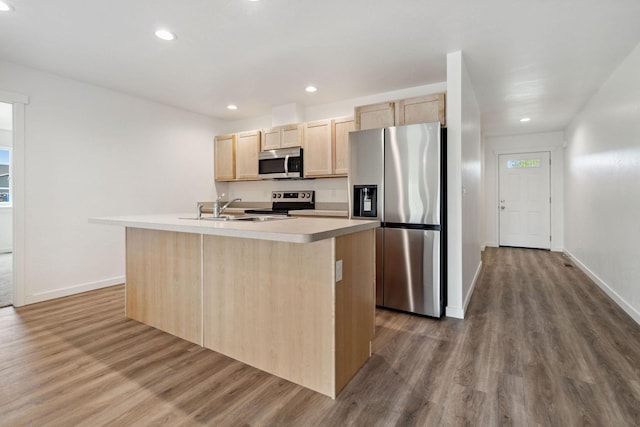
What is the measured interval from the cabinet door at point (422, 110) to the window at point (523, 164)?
4.69 metres

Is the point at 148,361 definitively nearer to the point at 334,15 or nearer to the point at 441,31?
the point at 334,15

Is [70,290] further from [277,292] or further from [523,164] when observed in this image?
[523,164]

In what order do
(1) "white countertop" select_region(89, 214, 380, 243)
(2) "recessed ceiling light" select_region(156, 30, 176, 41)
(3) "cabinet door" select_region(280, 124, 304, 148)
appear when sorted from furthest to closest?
(3) "cabinet door" select_region(280, 124, 304, 148) → (2) "recessed ceiling light" select_region(156, 30, 176, 41) → (1) "white countertop" select_region(89, 214, 380, 243)

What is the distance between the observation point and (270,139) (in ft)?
15.7

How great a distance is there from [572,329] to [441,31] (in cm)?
270

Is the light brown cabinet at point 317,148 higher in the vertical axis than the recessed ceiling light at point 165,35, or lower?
lower

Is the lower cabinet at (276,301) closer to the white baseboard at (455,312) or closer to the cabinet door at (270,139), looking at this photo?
the white baseboard at (455,312)

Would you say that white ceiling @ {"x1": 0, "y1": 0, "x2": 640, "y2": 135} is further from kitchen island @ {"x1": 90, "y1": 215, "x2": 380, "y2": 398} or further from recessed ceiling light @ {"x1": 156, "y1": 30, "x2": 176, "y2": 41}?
kitchen island @ {"x1": 90, "y1": 215, "x2": 380, "y2": 398}

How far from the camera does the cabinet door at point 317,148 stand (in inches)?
168

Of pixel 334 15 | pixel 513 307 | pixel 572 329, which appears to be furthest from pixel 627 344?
pixel 334 15

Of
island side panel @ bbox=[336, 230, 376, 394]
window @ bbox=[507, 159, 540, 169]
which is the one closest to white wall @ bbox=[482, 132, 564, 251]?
window @ bbox=[507, 159, 540, 169]

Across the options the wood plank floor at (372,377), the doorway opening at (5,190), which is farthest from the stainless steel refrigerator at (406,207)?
the doorway opening at (5,190)

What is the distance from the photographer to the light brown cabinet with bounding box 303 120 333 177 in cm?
425

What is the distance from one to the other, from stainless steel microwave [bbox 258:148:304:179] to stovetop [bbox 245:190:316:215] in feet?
1.20
